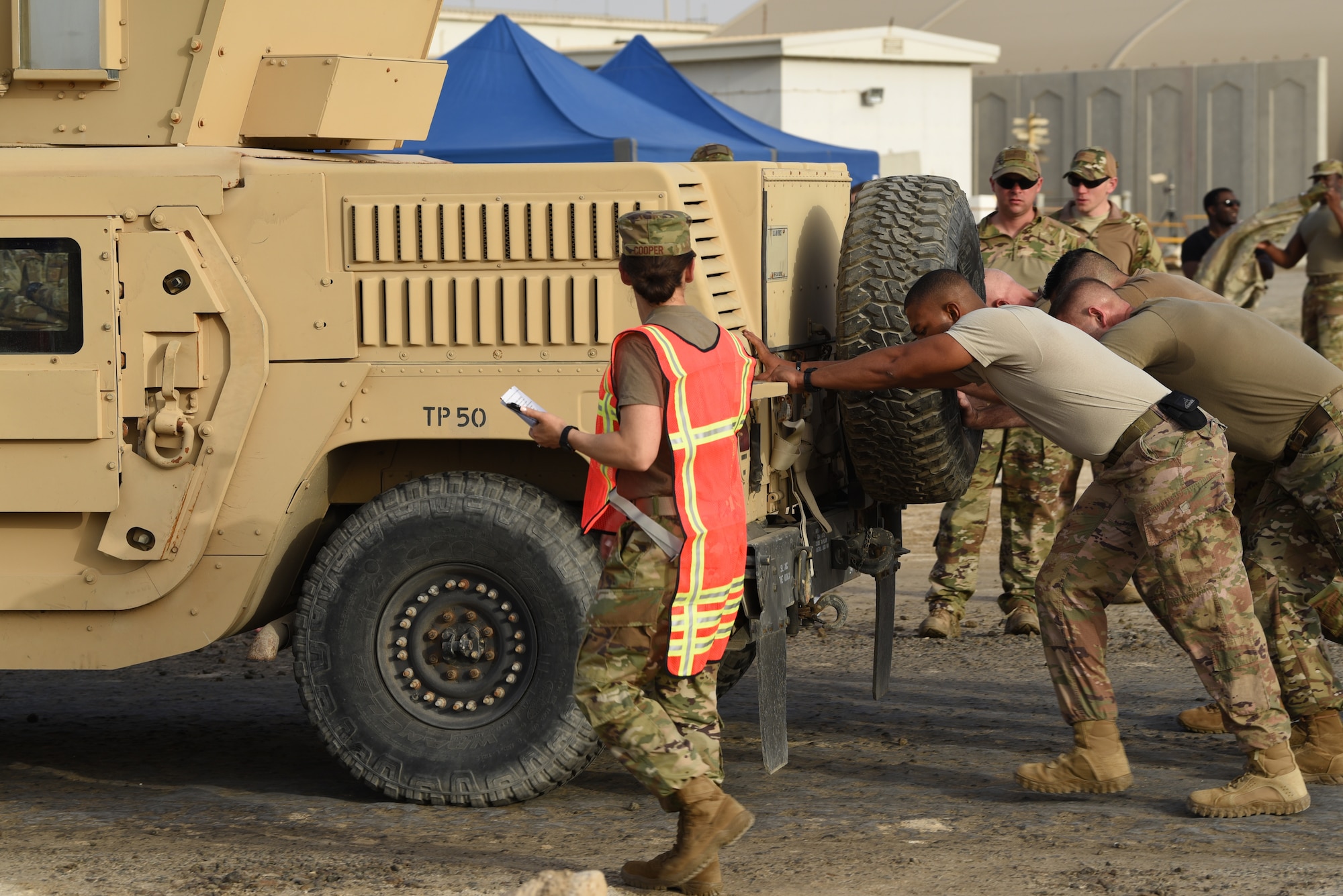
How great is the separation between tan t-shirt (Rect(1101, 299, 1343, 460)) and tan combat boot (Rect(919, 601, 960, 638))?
2.76 metres

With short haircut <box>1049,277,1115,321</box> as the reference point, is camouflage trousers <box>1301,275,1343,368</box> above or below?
below

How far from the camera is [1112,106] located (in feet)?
144

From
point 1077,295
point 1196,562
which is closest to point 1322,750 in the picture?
point 1196,562

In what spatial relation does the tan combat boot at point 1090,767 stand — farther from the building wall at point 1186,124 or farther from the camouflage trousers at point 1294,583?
the building wall at point 1186,124

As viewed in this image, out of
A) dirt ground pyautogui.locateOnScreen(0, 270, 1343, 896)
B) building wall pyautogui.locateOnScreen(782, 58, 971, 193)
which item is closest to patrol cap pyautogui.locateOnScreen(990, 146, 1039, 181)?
dirt ground pyautogui.locateOnScreen(0, 270, 1343, 896)

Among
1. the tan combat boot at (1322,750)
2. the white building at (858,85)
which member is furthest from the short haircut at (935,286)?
the white building at (858,85)

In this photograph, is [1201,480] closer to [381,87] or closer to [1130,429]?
[1130,429]

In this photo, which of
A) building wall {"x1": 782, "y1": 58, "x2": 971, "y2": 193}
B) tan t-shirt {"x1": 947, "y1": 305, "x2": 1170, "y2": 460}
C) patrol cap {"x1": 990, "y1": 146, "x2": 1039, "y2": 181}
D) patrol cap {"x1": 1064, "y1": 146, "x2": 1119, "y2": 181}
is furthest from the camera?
building wall {"x1": 782, "y1": 58, "x2": 971, "y2": 193}

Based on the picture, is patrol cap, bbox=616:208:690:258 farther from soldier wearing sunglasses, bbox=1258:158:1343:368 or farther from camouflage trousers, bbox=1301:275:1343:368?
camouflage trousers, bbox=1301:275:1343:368

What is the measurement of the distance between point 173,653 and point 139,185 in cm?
141

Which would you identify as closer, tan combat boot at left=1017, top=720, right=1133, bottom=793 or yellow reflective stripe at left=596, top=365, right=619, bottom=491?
yellow reflective stripe at left=596, top=365, right=619, bottom=491

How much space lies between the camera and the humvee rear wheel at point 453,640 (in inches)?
208

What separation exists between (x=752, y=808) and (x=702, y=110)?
506 inches

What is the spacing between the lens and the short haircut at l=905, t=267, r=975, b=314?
209 inches
